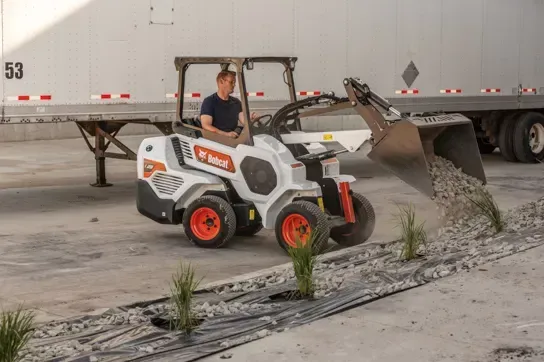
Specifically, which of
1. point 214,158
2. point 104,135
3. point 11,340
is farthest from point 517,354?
point 104,135

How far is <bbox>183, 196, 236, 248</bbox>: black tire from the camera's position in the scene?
10789mm

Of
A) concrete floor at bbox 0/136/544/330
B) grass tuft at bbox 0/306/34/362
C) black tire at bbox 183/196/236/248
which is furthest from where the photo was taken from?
black tire at bbox 183/196/236/248

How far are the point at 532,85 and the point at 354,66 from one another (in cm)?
531

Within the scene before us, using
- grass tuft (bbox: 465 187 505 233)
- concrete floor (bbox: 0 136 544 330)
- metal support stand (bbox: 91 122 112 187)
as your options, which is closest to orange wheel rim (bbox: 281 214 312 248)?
concrete floor (bbox: 0 136 544 330)

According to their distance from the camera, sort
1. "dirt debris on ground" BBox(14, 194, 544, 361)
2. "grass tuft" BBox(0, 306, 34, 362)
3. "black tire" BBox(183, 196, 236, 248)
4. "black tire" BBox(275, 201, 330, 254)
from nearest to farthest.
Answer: "grass tuft" BBox(0, 306, 34, 362)
"dirt debris on ground" BBox(14, 194, 544, 361)
"black tire" BBox(275, 201, 330, 254)
"black tire" BBox(183, 196, 236, 248)

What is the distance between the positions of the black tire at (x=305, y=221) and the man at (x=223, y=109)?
140 cm

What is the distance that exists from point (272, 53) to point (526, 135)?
694 centimetres

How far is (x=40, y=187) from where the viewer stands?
16109 millimetres

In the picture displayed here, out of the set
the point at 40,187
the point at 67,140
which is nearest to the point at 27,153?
the point at 67,140

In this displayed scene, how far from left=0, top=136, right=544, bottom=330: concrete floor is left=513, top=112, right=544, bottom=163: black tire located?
1.00 meters

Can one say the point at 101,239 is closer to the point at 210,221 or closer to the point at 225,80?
the point at 210,221

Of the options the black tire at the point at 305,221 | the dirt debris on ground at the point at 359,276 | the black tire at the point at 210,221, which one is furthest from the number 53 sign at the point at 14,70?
the dirt debris on ground at the point at 359,276

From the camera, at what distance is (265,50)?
1511cm

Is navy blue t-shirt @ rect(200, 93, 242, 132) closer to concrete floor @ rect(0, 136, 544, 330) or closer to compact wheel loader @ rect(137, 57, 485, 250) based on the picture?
compact wheel loader @ rect(137, 57, 485, 250)
